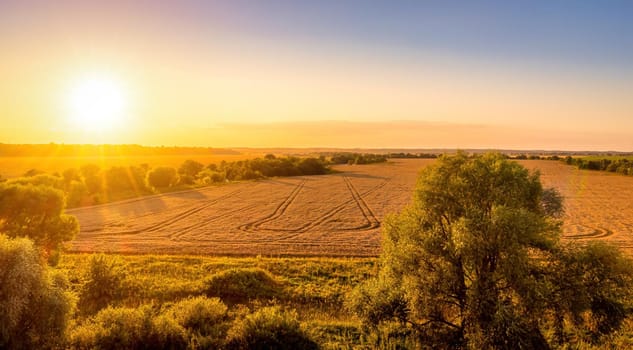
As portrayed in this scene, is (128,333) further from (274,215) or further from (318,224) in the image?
(274,215)

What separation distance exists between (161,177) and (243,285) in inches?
2054

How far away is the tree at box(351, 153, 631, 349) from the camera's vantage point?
33.7 ft

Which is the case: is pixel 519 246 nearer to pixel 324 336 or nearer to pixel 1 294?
pixel 324 336

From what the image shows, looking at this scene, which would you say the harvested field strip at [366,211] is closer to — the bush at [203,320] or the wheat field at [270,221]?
the wheat field at [270,221]

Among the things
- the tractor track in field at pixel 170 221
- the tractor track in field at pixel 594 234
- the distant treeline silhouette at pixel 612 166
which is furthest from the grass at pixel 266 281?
the distant treeline silhouette at pixel 612 166

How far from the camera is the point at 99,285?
16891mm

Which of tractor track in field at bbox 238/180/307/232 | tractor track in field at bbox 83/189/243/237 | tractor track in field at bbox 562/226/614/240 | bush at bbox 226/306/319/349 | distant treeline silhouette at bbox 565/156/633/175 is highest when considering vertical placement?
distant treeline silhouette at bbox 565/156/633/175

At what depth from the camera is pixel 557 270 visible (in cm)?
1110

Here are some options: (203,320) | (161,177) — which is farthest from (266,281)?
(161,177)

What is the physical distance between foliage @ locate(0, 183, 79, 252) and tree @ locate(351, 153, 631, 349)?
15.9 meters

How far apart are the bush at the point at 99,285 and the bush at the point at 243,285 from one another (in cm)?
417

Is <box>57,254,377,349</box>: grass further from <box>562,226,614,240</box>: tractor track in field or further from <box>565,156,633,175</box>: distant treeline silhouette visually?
<box>565,156,633,175</box>: distant treeline silhouette

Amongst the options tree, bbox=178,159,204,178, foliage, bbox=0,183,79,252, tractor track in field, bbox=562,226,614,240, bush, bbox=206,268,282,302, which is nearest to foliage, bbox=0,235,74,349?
bush, bbox=206,268,282,302

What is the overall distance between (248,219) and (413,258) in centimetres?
2712
